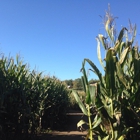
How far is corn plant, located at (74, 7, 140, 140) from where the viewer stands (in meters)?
2.80

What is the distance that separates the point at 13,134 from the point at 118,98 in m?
3.16

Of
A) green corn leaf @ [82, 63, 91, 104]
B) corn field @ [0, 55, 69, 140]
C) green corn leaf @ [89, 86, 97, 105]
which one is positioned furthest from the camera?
corn field @ [0, 55, 69, 140]

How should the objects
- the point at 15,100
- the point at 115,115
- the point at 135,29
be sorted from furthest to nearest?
the point at 15,100, the point at 135,29, the point at 115,115

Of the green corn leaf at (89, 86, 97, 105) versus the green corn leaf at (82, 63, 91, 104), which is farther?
the green corn leaf at (82, 63, 91, 104)

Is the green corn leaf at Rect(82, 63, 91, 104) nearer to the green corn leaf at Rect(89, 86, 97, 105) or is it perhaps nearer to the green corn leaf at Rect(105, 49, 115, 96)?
the green corn leaf at Rect(89, 86, 97, 105)

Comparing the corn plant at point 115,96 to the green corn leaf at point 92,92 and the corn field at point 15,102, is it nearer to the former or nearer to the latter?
the green corn leaf at point 92,92

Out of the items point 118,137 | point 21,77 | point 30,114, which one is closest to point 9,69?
point 21,77

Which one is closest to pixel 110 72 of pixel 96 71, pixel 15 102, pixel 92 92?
pixel 96 71

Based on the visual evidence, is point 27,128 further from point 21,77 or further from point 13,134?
point 21,77

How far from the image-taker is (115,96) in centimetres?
294

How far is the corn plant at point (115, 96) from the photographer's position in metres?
2.80

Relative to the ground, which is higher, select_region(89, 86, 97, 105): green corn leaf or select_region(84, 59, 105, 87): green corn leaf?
select_region(84, 59, 105, 87): green corn leaf

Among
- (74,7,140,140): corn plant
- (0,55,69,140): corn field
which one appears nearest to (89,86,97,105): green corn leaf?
(74,7,140,140): corn plant

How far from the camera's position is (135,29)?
338 cm
